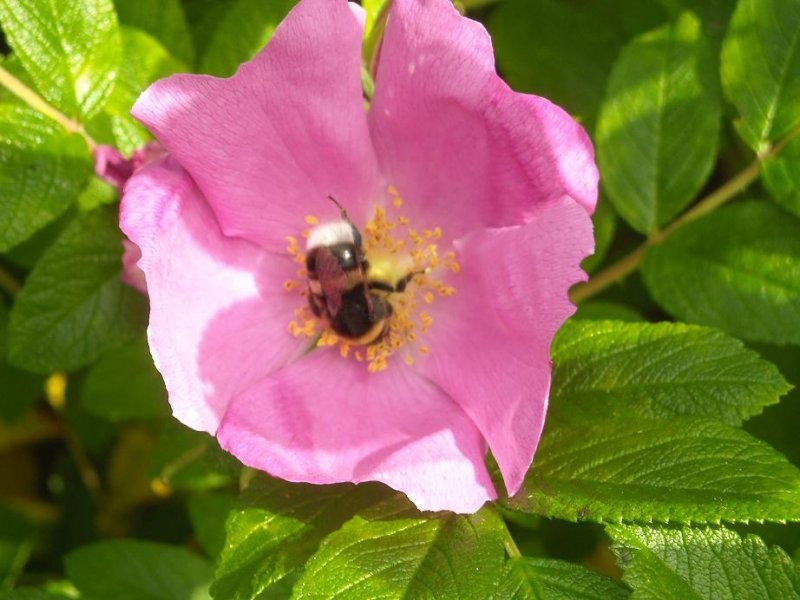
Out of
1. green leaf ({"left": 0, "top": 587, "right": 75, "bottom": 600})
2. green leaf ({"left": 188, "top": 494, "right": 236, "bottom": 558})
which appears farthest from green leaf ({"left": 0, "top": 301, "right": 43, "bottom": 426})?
green leaf ({"left": 0, "top": 587, "right": 75, "bottom": 600})

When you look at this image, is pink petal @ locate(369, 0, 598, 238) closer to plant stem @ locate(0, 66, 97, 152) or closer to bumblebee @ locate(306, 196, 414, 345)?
bumblebee @ locate(306, 196, 414, 345)

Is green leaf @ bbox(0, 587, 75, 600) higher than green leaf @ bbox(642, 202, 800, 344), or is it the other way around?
green leaf @ bbox(642, 202, 800, 344)

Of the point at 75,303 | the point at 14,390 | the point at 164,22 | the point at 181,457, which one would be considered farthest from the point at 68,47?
the point at 14,390

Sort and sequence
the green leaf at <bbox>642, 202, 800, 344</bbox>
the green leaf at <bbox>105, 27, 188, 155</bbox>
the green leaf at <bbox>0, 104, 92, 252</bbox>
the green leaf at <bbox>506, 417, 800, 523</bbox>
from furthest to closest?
the green leaf at <bbox>105, 27, 188, 155</bbox>, the green leaf at <bbox>642, 202, 800, 344</bbox>, the green leaf at <bbox>0, 104, 92, 252</bbox>, the green leaf at <bbox>506, 417, 800, 523</bbox>

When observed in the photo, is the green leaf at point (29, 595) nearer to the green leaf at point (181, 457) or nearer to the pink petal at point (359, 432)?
the green leaf at point (181, 457)

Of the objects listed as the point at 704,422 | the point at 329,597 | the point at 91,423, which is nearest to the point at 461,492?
the point at 329,597

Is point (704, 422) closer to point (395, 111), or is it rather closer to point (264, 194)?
point (395, 111)
